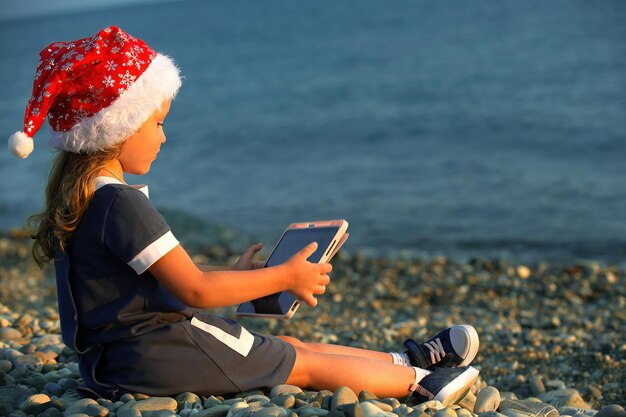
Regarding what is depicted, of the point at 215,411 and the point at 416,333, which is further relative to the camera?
the point at 416,333

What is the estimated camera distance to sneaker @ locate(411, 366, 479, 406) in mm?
3652

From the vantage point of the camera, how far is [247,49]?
149 ft

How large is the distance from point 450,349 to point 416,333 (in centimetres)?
208

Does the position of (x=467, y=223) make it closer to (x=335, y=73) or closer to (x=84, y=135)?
(x=84, y=135)

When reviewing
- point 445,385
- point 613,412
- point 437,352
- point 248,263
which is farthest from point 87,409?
point 613,412

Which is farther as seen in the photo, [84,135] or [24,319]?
[24,319]

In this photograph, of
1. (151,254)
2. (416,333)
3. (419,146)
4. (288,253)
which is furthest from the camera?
(419,146)

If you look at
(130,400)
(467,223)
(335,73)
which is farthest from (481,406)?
(335,73)

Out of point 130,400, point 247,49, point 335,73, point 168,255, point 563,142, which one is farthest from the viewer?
point 247,49

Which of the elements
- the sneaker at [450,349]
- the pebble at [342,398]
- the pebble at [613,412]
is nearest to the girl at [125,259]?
the pebble at [342,398]

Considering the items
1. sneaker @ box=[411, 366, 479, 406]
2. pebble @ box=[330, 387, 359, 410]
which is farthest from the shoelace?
pebble @ box=[330, 387, 359, 410]

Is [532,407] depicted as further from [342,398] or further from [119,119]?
[119,119]

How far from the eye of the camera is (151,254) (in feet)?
10.2

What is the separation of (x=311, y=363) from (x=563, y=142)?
523 inches
